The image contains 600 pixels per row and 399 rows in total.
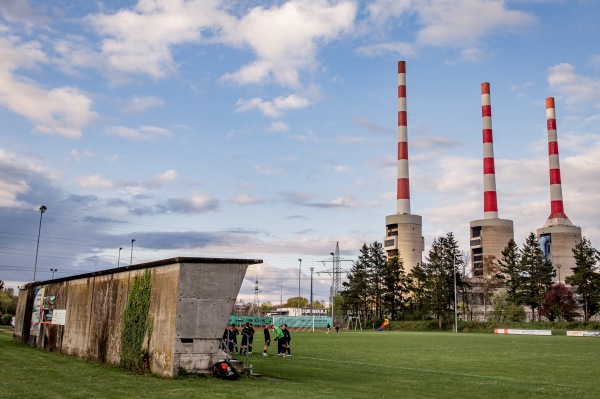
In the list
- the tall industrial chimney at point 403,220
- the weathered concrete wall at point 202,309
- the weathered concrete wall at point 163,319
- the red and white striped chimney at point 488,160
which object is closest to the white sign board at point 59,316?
the weathered concrete wall at point 163,319

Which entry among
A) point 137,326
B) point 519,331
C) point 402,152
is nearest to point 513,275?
point 519,331

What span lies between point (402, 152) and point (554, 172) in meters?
30.8

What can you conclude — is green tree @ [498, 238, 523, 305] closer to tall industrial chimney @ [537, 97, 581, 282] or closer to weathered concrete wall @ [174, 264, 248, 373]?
tall industrial chimney @ [537, 97, 581, 282]

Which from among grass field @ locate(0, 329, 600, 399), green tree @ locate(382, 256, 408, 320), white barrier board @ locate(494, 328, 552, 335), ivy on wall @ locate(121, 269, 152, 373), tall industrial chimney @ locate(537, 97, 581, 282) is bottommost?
white barrier board @ locate(494, 328, 552, 335)

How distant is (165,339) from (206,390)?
3.99 m

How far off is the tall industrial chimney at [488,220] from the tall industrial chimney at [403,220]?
13017 millimetres

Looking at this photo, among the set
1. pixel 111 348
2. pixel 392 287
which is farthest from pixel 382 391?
pixel 392 287

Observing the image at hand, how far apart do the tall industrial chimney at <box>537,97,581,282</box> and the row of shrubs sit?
34.4m

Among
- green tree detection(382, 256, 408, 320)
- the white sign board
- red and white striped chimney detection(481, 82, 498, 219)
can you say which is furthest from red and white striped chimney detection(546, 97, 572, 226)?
the white sign board

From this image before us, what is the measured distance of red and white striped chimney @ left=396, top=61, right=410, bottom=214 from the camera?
11644 cm

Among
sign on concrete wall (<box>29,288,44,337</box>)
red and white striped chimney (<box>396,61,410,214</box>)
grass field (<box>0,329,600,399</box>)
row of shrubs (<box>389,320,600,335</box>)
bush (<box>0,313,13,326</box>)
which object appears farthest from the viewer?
red and white striped chimney (<box>396,61,410,214</box>)

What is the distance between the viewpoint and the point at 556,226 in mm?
121625

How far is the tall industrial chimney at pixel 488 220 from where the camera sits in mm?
117056

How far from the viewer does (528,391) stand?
17.4m
